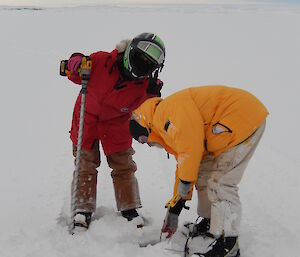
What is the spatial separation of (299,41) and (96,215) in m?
12.7

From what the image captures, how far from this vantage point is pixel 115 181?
13.3 ft

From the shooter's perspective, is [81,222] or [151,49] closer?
[151,49]

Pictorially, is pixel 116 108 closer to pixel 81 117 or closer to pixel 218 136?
pixel 81 117

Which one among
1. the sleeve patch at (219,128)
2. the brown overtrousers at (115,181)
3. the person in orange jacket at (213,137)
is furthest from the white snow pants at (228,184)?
the brown overtrousers at (115,181)

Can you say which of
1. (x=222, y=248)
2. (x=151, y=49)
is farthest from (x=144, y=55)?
(x=222, y=248)

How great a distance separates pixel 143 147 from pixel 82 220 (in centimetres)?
300

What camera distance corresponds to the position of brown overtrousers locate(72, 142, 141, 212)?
3.87 m

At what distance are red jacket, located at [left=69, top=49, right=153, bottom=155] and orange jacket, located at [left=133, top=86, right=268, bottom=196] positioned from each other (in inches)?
27.7

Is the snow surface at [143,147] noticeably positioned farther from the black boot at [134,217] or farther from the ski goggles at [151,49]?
the ski goggles at [151,49]

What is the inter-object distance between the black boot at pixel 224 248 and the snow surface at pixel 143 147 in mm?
286

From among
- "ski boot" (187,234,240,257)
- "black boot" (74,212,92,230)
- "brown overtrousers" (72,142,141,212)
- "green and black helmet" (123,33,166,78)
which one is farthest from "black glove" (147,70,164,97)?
"ski boot" (187,234,240,257)

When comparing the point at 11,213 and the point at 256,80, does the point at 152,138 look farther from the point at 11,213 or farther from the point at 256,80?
the point at 256,80

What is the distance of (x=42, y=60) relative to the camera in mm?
14945

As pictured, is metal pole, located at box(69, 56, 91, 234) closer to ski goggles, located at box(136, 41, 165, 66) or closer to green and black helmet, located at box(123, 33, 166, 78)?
green and black helmet, located at box(123, 33, 166, 78)
